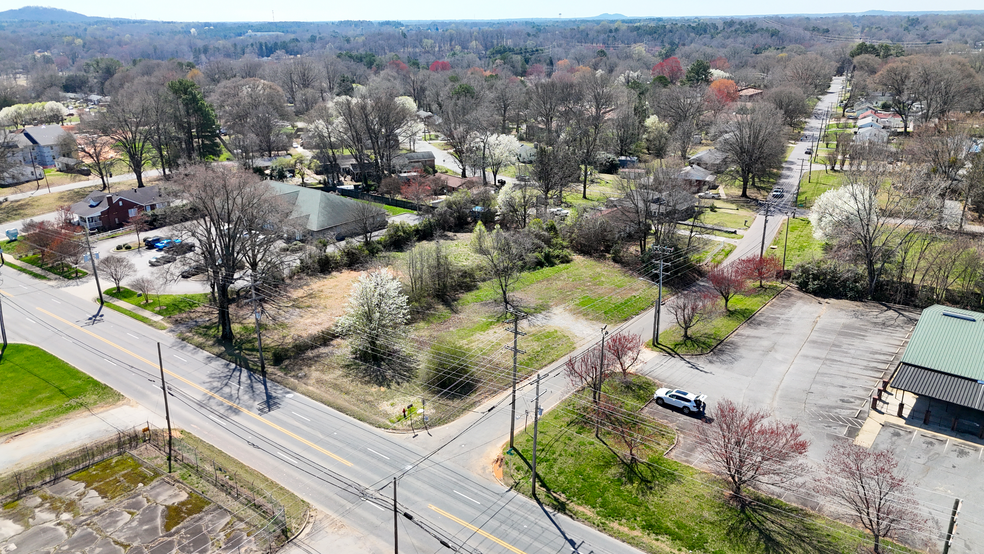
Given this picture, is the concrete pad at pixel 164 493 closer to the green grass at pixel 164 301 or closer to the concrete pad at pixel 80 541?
the concrete pad at pixel 80 541

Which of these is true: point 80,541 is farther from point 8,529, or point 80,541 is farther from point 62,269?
point 62,269

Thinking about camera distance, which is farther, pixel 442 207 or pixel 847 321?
pixel 442 207

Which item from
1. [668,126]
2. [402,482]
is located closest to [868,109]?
[668,126]

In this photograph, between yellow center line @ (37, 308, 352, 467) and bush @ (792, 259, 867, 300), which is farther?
bush @ (792, 259, 867, 300)

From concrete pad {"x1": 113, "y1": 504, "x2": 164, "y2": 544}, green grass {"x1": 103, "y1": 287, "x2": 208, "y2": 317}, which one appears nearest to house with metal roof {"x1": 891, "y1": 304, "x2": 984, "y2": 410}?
concrete pad {"x1": 113, "y1": 504, "x2": 164, "y2": 544}

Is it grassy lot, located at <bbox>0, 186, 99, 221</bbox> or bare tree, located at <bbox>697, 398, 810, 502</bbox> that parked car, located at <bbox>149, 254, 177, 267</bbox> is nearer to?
grassy lot, located at <bbox>0, 186, 99, 221</bbox>

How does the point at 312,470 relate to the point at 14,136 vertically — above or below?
below

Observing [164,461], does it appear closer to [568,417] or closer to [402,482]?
[402,482]

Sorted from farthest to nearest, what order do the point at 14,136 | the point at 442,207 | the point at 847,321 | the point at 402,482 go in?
the point at 14,136 → the point at 442,207 → the point at 847,321 → the point at 402,482
